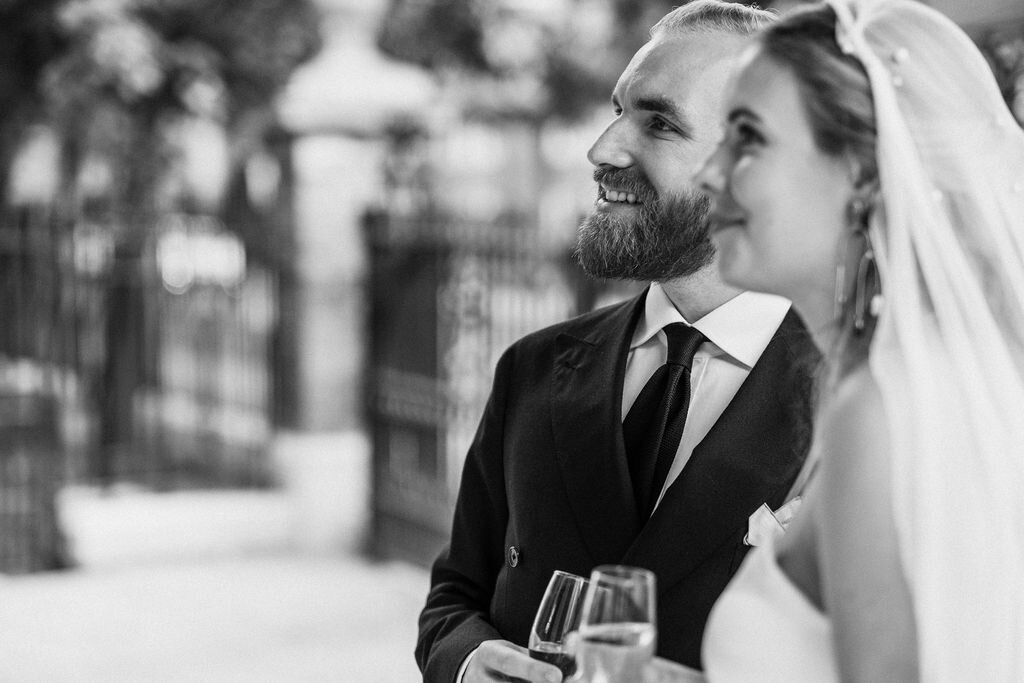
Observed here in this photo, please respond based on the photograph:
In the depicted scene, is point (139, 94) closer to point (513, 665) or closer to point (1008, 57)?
point (1008, 57)

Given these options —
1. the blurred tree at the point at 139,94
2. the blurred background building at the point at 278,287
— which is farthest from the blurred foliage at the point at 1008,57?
the blurred tree at the point at 139,94

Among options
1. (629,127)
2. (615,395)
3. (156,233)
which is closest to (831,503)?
(615,395)

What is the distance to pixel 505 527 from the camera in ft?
8.54

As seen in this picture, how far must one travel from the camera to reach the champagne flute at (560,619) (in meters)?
1.90

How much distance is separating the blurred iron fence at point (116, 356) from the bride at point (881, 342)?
6.85 m

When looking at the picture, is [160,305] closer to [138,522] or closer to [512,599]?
[138,522]

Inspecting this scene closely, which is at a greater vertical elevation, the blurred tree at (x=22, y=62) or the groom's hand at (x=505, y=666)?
the blurred tree at (x=22, y=62)

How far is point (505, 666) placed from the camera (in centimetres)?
213

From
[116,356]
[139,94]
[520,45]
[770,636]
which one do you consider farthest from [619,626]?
[520,45]

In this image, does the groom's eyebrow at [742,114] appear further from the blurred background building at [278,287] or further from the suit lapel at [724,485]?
the blurred background building at [278,287]

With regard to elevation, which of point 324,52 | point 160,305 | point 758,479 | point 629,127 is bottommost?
point 160,305

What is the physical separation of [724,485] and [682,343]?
318 mm

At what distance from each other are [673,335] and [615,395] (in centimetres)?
15

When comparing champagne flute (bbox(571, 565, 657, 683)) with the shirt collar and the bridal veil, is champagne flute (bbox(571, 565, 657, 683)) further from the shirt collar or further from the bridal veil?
the shirt collar
